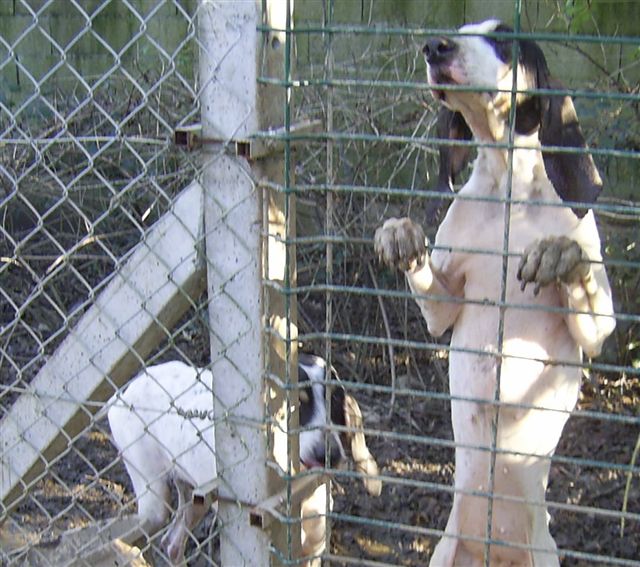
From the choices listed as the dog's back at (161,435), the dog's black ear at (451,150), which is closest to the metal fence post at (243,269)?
the dog's black ear at (451,150)

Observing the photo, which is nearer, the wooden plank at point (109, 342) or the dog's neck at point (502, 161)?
the wooden plank at point (109, 342)

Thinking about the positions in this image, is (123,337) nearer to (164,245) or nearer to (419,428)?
(164,245)

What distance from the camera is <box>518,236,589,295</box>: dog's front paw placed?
2.02 metres

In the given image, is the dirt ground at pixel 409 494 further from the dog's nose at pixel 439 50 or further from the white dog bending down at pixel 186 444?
the dog's nose at pixel 439 50

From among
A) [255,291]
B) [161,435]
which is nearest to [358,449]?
[161,435]

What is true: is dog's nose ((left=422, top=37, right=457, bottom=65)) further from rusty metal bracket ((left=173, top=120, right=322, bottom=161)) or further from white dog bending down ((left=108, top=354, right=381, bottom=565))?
white dog bending down ((left=108, top=354, right=381, bottom=565))

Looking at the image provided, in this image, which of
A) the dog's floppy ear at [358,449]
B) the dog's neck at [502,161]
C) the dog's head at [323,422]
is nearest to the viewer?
the dog's neck at [502,161]

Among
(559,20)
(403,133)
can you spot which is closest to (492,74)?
(403,133)

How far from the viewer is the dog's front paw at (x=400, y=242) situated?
220 cm

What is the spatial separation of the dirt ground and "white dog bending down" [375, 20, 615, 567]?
1.01 meters

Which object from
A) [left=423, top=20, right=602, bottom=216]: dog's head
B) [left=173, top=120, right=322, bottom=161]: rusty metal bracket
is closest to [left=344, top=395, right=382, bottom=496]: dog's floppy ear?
[left=423, top=20, right=602, bottom=216]: dog's head

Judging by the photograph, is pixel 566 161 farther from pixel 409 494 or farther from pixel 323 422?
pixel 409 494

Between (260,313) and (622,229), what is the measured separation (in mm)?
3182

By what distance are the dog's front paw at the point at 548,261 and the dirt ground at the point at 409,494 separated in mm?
1852
